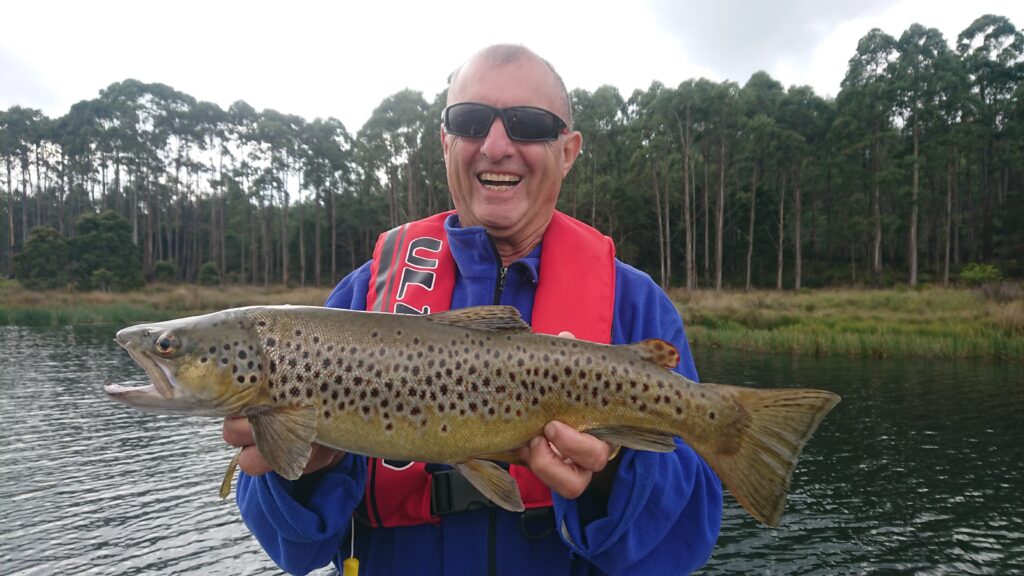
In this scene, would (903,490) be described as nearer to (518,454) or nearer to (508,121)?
(518,454)

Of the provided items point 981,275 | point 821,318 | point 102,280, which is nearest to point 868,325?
point 821,318

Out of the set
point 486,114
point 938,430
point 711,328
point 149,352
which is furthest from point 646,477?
point 711,328

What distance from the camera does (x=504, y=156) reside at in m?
3.21

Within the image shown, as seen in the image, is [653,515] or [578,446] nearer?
[578,446]

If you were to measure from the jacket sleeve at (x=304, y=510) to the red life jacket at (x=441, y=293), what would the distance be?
170 millimetres

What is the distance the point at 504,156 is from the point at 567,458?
5.01 ft

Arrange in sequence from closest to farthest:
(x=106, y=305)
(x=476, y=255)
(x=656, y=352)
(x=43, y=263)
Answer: (x=656, y=352)
(x=476, y=255)
(x=106, y=305)
(x=43, y=263)

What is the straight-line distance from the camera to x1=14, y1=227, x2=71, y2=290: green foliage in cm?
5059

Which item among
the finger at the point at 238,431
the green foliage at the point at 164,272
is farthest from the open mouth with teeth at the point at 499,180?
the green foliage at the point at 164,272

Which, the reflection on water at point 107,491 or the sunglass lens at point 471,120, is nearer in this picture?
the sunglass lens at point 471,120

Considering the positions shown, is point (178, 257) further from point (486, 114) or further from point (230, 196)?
point (486, 114)

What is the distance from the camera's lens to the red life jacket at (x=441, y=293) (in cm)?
308

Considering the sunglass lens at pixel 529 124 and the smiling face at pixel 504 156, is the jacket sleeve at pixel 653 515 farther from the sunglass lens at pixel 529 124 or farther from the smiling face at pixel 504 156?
the sunglass lens at pixel 529 124

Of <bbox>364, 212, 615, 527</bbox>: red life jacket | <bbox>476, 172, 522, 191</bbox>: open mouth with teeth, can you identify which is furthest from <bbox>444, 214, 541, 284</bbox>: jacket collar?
<bbox>476, 172, 522, 191</bbox>: open mouth with teeth
